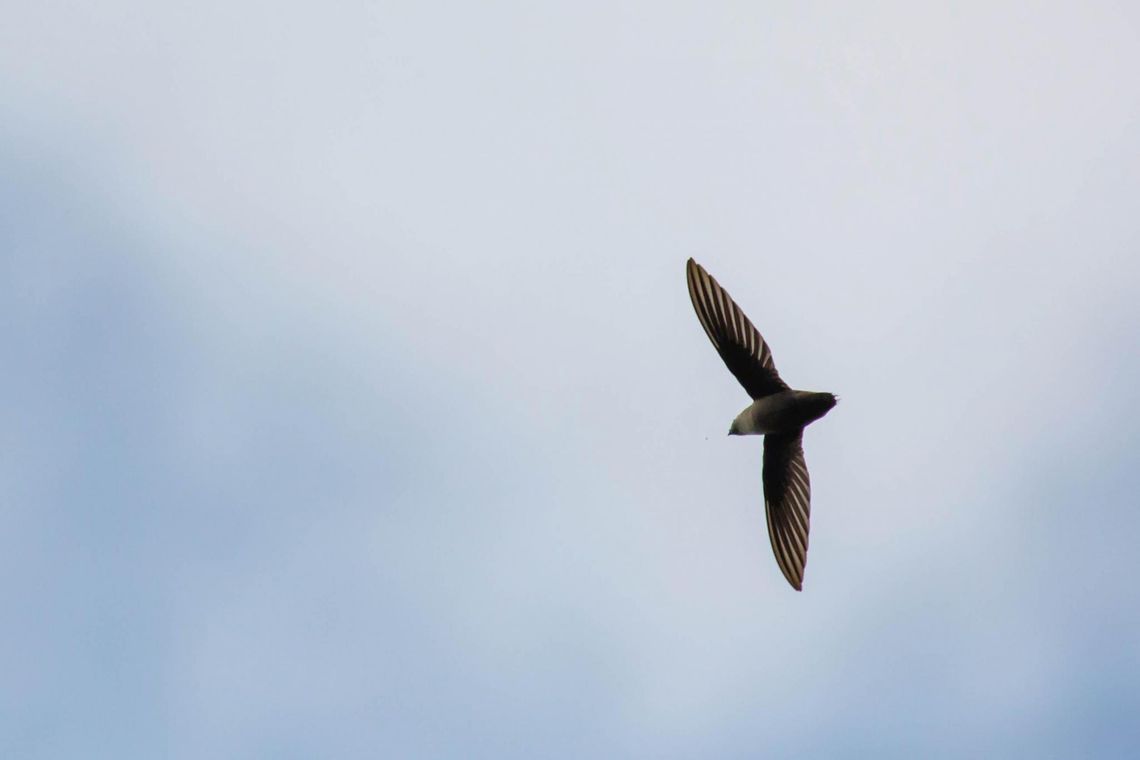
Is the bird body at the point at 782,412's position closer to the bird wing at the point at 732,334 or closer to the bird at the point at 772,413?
the bird at the point at 772,413

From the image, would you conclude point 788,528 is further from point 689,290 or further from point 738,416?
point 689,290

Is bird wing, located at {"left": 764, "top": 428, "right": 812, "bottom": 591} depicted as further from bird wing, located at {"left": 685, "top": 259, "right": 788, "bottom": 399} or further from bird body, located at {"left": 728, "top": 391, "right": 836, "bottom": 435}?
bird wing, located at {"left": 685, "top": 259, "right": 788, "bottom": 399}

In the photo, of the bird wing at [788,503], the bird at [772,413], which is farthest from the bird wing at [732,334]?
the bird wing at [788,503]

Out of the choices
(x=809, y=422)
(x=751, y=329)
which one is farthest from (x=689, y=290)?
(x=809, y=422)

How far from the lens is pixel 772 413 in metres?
10.0

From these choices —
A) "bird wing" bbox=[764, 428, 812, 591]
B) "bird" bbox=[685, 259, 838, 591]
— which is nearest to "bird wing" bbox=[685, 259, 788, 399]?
"bird" bbox=[685, 259, 838, 591]

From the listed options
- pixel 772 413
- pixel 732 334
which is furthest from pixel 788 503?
pixel 732 334

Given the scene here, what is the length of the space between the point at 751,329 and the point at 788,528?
72.2 inches

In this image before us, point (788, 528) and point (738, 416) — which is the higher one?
point (738, 416)

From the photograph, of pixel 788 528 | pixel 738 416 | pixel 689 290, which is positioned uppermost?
pixel 689 290

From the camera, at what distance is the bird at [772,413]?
9.98m

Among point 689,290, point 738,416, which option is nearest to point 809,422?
point 738,416

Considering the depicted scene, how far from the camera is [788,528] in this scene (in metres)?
10.6

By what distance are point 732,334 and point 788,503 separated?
64.5 inches
